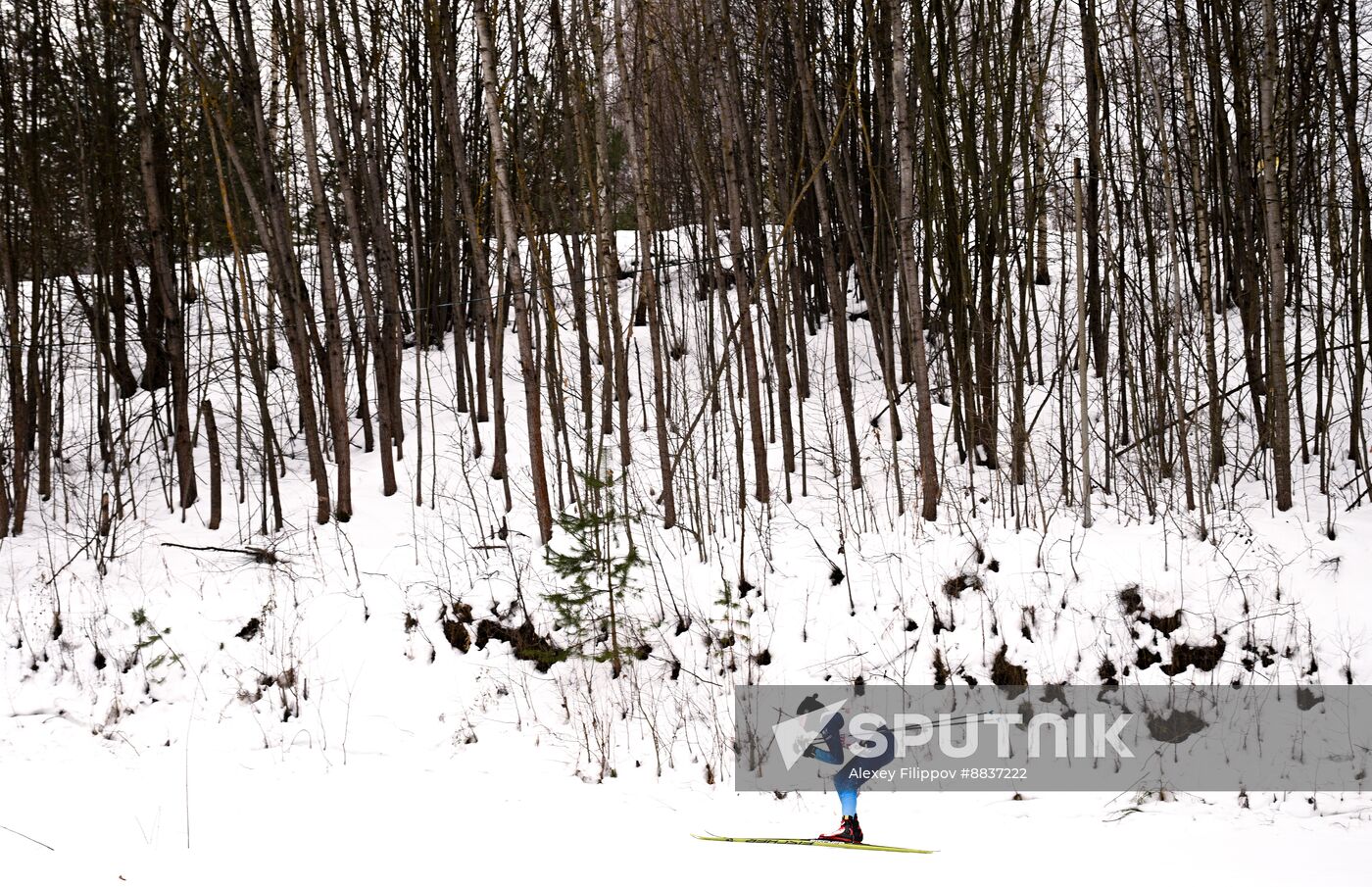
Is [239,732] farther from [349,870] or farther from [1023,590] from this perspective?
[1023,590]

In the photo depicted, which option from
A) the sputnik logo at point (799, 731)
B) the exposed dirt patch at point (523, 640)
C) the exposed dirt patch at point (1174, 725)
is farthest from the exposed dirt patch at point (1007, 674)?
the exposed dirt patch at point (523, 640)

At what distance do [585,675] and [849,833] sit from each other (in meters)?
2.74

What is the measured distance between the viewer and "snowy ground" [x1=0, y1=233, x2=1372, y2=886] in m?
5.17

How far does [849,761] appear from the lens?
17.6 ft

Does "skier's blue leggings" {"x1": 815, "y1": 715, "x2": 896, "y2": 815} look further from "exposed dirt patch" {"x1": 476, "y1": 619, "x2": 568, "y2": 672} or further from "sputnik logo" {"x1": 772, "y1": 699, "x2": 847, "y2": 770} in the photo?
"exposed dirt patch" {"x1": 476, "y1": 619, "x2": 568, "y2": 672}

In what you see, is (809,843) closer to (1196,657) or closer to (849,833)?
(849,833)

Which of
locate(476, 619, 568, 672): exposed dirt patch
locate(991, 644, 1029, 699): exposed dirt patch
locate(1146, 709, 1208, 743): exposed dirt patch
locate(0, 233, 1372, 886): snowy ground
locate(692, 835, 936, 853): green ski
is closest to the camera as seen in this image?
locate(692, 835, 936, 853): green ski

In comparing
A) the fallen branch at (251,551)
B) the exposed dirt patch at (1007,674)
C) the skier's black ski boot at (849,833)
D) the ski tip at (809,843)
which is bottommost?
the ski tip at (809,843)

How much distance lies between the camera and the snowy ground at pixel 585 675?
17.0ft

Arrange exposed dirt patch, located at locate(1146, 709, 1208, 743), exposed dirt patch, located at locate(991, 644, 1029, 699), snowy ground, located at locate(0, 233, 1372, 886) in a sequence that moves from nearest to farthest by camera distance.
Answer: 1. snowy ground, located at locate(0, 233, 1372, 886)
2. exposed dirt patch, located at locate(1146, 709, 1208, 743)
3. exposed dirt patch, located at locate(991, 644, 1029, 699)

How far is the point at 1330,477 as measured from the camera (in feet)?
28.7

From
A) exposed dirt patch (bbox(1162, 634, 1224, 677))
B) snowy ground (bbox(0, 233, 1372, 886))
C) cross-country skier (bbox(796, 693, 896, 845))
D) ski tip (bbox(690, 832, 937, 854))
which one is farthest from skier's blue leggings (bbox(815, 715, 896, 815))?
exposed dirt patch (bbox(1162, 634, 1224, 677))

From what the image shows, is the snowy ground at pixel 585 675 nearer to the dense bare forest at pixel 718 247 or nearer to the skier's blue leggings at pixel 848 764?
the skier's blue leggings at pixel 848 764

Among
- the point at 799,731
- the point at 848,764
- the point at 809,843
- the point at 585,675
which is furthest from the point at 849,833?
the point at 585,675
